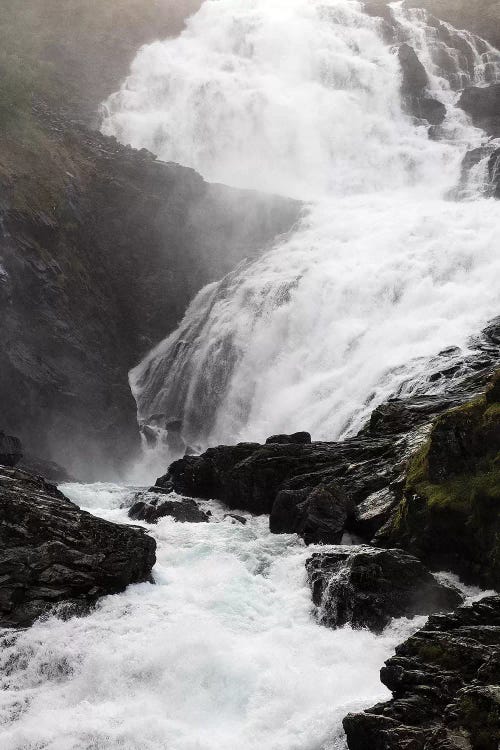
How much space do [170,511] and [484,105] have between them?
56824mm

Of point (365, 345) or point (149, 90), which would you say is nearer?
point (365, 345)

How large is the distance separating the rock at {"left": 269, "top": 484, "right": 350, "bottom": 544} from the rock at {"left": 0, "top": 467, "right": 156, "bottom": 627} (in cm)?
489

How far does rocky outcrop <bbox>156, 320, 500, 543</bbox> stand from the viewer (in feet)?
67.4

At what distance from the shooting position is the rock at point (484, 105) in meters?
64.1

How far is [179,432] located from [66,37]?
5195 centimetres

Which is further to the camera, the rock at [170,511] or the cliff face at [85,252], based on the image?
the cliff face at [85,252]

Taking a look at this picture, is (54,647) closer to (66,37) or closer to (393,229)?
(393,229)

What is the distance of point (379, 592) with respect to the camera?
15039 millimetres

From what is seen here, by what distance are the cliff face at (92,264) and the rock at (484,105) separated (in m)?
23.1

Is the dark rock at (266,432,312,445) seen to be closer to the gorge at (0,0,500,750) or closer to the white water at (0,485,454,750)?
the gorge at (0,0,500,750)

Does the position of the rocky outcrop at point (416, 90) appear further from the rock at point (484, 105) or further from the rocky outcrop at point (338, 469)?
the rocky outcrop at point (338, 469)

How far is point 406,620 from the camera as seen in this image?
14555 millimetres

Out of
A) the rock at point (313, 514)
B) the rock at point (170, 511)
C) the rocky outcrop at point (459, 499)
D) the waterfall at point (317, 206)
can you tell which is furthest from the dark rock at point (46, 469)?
the rocky outcrop at point (459, 499)

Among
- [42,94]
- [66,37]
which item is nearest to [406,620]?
[42,94]
